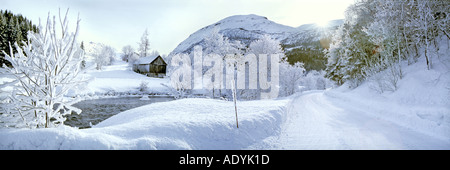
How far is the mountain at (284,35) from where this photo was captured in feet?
253

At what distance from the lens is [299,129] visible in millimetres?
6379

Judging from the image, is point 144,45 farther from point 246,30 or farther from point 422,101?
point 246,30

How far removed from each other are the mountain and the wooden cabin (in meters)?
7.47

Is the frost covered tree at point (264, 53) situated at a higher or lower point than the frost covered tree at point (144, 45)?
lower

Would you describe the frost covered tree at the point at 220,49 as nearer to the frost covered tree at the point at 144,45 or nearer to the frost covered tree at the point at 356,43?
the frost covered tree at the point at 356,43

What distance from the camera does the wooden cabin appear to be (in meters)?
55.2

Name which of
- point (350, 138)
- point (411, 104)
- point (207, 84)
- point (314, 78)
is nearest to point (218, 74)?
point (207, 84)

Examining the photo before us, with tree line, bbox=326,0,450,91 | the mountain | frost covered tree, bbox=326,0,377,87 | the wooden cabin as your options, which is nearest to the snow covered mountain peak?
the mountain

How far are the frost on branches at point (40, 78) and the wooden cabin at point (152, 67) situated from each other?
53.3 meters

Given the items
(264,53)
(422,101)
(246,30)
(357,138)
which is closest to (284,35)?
(246,30)

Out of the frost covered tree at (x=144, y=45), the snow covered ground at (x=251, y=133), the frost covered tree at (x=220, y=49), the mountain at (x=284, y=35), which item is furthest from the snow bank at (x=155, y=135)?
the frost covered tree at (x=144, y=45)

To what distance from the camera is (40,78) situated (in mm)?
4395

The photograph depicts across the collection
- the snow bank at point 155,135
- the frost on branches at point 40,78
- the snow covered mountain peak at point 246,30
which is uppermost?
the snow covered mountain peak at point 246,30
